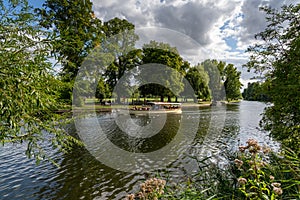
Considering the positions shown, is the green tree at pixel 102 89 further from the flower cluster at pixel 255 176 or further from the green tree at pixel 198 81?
the flower cluster at pixel 255 176

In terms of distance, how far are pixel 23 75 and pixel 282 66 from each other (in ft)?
19.3

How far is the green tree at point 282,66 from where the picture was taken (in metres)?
4.61

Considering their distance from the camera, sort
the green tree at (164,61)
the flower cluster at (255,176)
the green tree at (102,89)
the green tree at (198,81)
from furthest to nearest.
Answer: the green tree at (198,81), the green tree at (164,61), the green tree at (102,89), the flower cluster at (255,176)

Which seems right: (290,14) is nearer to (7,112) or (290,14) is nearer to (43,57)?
(43,57)

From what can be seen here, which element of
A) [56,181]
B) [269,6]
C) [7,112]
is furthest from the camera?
[56,181]

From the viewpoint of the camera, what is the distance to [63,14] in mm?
22188

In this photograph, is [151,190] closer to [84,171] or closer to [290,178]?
[290,178]

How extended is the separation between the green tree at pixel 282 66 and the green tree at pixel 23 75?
15.2 feet

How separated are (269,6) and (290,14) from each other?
78 centimetres

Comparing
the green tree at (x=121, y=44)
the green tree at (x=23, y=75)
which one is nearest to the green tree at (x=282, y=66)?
the green tree at (x=23, y=75)

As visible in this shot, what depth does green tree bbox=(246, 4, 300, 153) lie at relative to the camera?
4.61m

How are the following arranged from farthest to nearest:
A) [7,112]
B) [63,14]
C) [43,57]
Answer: [63,14] < [43,57] < [7,112]

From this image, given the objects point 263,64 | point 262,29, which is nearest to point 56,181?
point 263,64

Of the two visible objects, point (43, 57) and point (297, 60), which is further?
point (297, 60)
